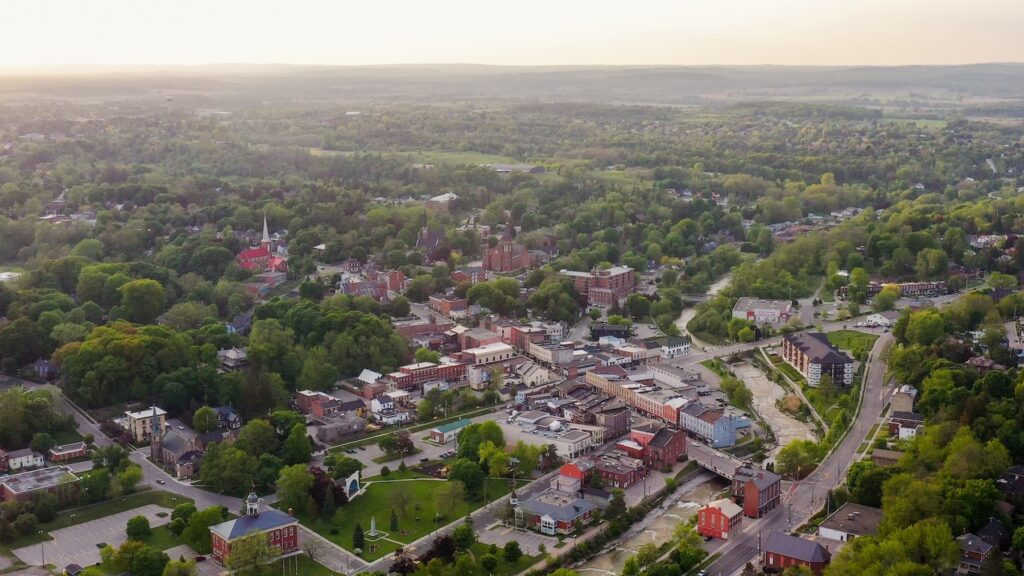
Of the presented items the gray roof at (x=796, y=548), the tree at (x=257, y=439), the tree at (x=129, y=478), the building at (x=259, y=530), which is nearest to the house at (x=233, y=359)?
the tree at (x=257, y=439)

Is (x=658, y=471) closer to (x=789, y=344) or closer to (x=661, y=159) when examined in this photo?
(x=789, y=344)

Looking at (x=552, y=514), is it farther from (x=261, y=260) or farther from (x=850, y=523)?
(x=261, y=260)

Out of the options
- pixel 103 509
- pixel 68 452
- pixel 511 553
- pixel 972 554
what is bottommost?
pixel 103 509

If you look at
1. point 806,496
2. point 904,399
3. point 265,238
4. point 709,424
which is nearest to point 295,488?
point 709,424

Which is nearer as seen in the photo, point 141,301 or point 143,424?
point 143,424

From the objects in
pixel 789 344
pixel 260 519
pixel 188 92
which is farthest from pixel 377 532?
pixel 188 92

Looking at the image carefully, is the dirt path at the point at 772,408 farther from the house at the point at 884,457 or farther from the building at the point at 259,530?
→ the building at the point at 259,530
